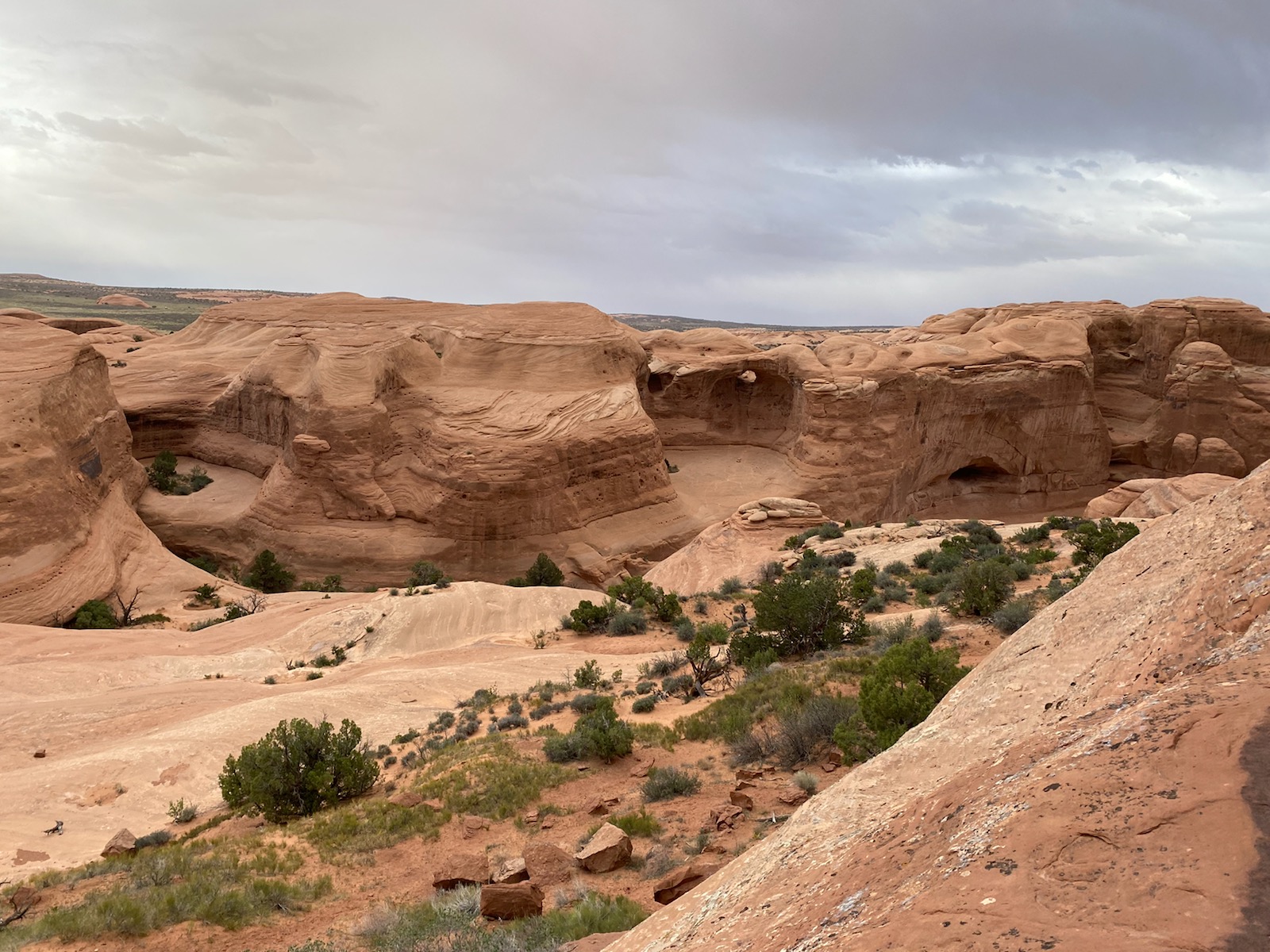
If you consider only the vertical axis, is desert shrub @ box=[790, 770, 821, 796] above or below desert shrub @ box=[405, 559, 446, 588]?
above

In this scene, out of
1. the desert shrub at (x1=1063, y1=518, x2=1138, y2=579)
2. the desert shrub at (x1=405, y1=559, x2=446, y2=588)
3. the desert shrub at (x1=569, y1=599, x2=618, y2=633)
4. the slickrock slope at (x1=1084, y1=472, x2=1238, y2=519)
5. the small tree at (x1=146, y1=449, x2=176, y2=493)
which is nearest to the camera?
the desert shrub at (x1=1063, y1=518, x2=1138, y2=579)

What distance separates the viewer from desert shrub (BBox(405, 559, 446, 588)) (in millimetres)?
25766

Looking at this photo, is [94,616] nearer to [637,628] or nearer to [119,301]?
[637,628]

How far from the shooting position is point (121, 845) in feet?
29.3

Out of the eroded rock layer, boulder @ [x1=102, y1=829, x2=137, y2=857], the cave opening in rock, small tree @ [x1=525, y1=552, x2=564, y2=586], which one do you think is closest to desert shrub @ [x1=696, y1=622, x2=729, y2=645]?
boulder @ [x1=102, y1=829, x2=137, y2=857]

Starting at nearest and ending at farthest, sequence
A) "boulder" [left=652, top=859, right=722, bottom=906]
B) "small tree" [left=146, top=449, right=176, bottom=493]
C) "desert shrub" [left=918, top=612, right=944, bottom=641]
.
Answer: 1. "boulder" [left=652, top=859, right=722, bottom=906]
2. "desert shrub" [left=918, top=612, right=944, bottom=641]
3. "small tree" [left=146, top=449, right=176, bottom=493]

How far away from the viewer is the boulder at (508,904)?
604 cm

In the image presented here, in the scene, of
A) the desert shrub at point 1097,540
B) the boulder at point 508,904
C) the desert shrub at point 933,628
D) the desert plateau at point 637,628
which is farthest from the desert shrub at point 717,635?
the boulder at point 508,904

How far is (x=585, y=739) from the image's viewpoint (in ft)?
33.8

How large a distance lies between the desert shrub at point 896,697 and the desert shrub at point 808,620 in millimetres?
4998

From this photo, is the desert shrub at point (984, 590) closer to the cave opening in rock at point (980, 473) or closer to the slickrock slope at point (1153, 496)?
the slickrock slope at point (1153, 496)

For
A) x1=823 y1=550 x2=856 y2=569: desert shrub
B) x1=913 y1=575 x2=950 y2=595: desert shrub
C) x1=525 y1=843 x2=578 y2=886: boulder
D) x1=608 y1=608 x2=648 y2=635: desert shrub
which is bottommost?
x1=608 y1=608 x2=648 y2=635: desert shrub

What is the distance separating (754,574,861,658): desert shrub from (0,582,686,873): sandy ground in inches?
127

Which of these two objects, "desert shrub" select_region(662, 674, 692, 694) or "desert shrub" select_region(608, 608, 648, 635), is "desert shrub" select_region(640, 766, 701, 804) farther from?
"desert shrub" select_region(608, 608, 648, 635)
